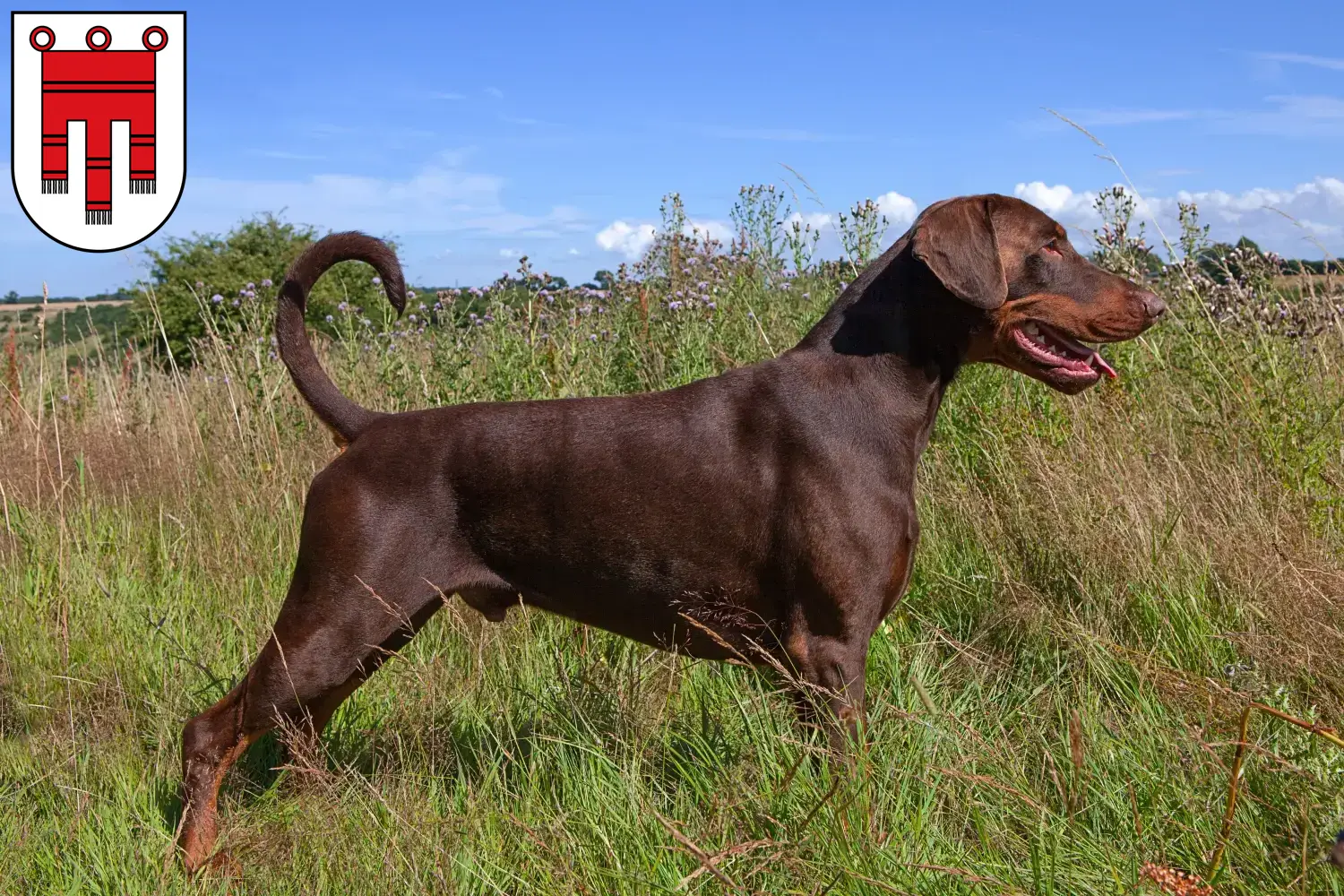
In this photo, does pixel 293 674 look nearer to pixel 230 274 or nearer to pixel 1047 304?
pixel 1047 304

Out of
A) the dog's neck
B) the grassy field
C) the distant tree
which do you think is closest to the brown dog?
the dog's neck

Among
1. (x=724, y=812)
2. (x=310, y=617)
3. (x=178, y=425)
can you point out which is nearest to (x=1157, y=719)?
(x=724, y=812)

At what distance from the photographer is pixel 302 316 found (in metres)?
3.52

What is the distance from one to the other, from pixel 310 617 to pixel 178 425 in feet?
14.4

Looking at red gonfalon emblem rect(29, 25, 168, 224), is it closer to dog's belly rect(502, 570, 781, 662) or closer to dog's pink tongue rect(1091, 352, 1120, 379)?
dog's belly rect(502, 570, 781, 662)

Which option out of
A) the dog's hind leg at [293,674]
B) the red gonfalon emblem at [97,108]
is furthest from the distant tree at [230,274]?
the dog's hind leg at [293,674]

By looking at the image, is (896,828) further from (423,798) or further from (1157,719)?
(423,798)

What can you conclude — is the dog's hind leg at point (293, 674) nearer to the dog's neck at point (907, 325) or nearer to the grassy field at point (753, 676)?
the grassy field at point (753, 676)

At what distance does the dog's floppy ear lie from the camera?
3.07 metres

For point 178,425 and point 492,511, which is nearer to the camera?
point 492,511

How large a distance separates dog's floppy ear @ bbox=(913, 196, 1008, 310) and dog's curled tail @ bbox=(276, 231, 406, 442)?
5.55 feet

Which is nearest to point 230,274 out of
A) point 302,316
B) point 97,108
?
point 97,108

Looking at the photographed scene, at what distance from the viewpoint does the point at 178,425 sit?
6.96m

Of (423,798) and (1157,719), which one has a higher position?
(1157,719)
